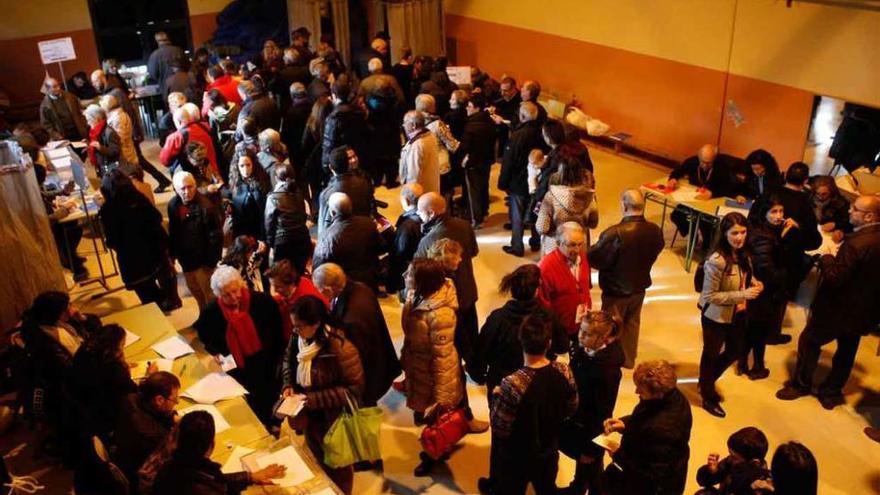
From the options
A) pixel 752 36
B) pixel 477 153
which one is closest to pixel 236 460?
pixel 477 153

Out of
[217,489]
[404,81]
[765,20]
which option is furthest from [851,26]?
[217,489]

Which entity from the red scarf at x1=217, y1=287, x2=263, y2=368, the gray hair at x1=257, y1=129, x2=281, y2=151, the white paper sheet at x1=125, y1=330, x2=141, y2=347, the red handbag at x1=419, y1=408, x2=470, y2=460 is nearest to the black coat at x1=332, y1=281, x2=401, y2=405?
the red handbag at x1=419, y1=408, x2=470, y2=460

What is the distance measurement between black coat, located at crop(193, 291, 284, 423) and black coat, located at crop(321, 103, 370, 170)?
2966 mm

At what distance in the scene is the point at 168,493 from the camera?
3291mm

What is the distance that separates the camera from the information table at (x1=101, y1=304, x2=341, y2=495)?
12.8 feet

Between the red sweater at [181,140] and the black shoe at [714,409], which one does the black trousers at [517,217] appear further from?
the red sweater at [181,140]

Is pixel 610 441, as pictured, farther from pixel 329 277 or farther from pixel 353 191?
pixel 353 191

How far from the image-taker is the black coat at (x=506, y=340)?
4.30 metres

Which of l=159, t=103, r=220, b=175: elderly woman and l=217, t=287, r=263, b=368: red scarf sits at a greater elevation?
l=159, t=103, r=220, b=175: elderly woman

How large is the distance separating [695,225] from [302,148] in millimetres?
3977

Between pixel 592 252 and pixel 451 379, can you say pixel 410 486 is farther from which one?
pixel 592 252

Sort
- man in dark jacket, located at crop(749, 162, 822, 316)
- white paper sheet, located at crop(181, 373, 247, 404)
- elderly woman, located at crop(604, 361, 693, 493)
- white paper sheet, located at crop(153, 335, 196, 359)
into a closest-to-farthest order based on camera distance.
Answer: elderly woman, located at crop(604, 361, 693, 493) → white paper sheet, located at crop(181, 373, 247, 404) → white paper sheet, located at crop(153, 335, 196, 359) → man in dark jacket, located at crop(749, 162, 822, 316)

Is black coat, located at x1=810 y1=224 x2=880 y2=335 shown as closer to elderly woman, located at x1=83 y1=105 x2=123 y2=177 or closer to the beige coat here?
the beige coat

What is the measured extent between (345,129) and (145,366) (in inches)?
137
